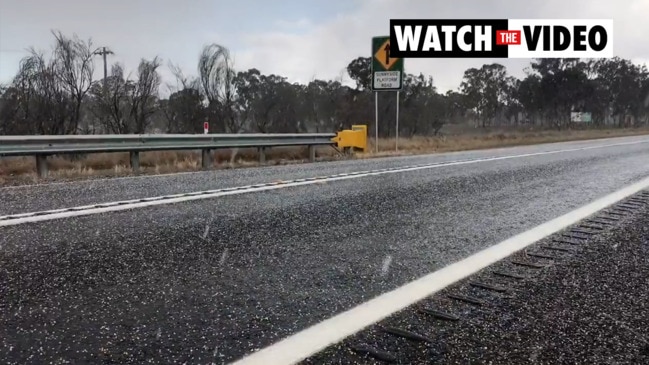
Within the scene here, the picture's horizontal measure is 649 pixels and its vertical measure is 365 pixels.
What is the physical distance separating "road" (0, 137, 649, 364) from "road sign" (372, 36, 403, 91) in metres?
10.7

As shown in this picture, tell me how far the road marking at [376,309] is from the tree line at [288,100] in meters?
28.0

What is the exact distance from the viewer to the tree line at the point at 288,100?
26453mm

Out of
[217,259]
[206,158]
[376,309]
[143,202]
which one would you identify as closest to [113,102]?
[206,158]

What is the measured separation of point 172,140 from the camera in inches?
413

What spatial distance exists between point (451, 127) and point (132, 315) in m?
76.0

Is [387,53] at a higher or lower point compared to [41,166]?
higher

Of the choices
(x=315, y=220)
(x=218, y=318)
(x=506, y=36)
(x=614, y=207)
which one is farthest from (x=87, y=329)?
(x=506, y=36)

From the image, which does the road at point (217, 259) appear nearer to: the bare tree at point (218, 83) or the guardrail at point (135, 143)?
→ the guardrail at point (135, 143)

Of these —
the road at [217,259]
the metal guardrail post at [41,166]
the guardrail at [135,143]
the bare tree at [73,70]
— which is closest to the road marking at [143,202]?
the road at [217,259]

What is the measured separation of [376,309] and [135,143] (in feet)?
28.3

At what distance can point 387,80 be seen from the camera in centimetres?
1653

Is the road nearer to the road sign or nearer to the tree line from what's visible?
the road sign

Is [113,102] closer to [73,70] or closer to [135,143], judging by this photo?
[73,70]

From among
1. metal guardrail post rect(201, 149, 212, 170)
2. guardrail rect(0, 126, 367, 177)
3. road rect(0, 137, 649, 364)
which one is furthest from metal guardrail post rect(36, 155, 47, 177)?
metal guardrail post rect(201, 149, 212, 170)
